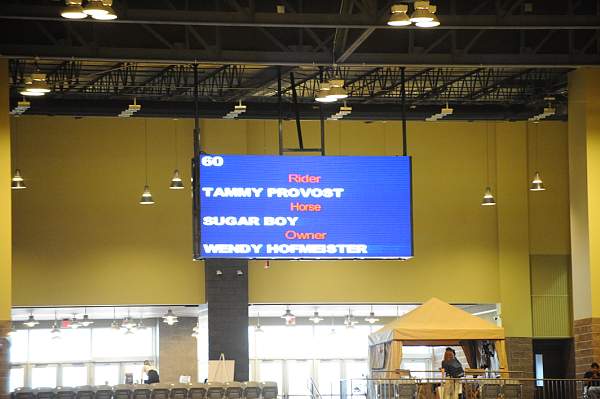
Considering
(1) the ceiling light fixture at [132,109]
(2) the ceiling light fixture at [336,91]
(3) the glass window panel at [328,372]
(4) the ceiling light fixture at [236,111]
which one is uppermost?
(4) the ceiling light fixture at [236,111]

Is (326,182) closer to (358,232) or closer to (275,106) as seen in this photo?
(358,232)

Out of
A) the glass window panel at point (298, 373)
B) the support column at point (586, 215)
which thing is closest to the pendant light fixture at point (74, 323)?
the glass window panel at point (298, 373)

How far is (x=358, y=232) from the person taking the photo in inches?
690

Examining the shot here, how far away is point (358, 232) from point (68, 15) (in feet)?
19.3

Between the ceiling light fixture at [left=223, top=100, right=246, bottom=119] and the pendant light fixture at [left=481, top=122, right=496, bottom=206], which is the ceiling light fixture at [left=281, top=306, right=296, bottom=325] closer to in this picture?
the pendant light fixture at [left=481, top=122, right=496, bottom=206]

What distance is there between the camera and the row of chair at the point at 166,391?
2059cm

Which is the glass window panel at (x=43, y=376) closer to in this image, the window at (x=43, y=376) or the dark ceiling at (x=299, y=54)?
the window at (x=43, y=376)

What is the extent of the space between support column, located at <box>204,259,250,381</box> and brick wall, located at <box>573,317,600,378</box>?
8.43 metres

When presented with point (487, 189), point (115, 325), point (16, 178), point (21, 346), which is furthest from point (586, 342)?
point (21, 346)

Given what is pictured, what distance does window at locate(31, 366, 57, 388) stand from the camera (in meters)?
37.7

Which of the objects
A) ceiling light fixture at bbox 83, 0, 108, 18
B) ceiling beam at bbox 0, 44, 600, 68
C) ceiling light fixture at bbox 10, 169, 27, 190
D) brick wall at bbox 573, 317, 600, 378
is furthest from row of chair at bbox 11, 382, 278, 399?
ceiling light fixture at bbox 83, 0, 108, 18

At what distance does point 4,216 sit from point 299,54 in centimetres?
532

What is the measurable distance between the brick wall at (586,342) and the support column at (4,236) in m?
9.45

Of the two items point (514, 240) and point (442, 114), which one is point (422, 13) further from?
point (514, 240)
